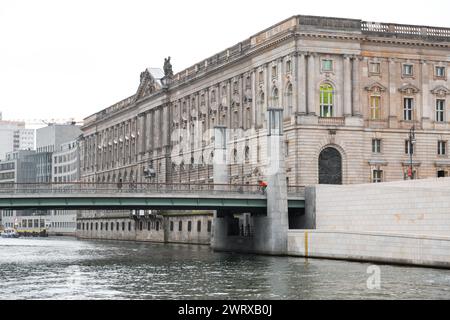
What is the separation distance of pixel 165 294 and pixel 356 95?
6554cm

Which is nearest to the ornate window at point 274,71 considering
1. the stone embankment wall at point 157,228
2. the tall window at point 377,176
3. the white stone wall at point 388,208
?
the tall window at point 377,176

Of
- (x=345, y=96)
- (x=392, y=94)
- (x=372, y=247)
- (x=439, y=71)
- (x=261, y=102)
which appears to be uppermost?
(x=439, y=71)

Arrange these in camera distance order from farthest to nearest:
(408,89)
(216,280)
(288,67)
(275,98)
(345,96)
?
(275,98)
(408,89)
(288,67)
(345,96)
(216,280)

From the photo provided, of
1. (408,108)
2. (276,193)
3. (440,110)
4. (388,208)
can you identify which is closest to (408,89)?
A: (408,108)

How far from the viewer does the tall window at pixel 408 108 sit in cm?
11531

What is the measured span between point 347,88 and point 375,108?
211 inches

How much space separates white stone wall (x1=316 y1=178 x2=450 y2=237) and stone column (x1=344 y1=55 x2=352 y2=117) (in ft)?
67.5

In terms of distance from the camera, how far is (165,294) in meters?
51.3

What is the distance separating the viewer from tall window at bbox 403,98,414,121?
4540 inches

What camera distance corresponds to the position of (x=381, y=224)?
8312cm

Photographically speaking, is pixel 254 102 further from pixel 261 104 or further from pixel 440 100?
pixel 440 100

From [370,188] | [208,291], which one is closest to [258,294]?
[208,291]

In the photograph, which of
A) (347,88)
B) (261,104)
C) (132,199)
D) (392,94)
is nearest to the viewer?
(132,199)

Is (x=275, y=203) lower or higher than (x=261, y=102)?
lower
